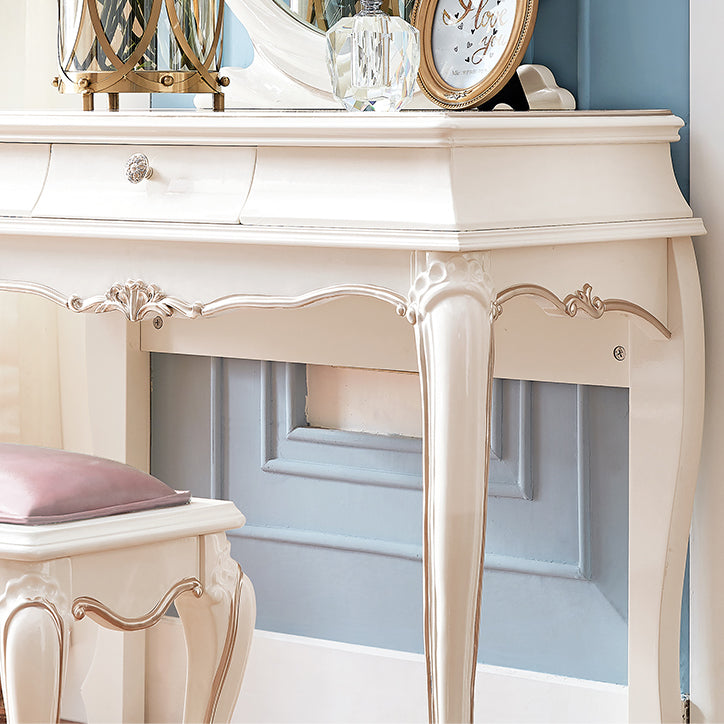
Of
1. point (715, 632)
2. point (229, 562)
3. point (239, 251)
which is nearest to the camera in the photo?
point (239, 251)

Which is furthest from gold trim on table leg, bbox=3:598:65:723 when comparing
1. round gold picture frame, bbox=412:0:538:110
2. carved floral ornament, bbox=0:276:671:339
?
round gold picture frame, bbox=412:0:538:110

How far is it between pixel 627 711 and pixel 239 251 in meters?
0.90

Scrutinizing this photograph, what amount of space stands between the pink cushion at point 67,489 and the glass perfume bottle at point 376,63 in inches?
21.3

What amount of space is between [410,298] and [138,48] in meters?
0.65

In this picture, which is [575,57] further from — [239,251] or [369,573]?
[369,573]

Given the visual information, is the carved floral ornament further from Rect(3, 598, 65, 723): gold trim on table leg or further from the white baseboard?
the white baseboard

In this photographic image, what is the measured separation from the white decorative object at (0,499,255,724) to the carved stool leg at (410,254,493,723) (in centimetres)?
32

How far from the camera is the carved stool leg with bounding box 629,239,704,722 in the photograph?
1.64 metres

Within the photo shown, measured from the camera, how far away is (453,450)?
4.35 feet

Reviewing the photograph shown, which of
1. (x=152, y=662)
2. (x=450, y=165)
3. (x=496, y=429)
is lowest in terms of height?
(x=152, y=662)

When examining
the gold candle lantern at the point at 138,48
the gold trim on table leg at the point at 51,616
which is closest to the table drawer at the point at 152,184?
the gold candle lantern at the point at 138,48

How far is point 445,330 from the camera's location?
1.33 meters

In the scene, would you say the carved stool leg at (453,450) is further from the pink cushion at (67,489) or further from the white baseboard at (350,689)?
the white baseboard at (350,689)

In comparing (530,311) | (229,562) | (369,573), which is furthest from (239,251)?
(369,573)
